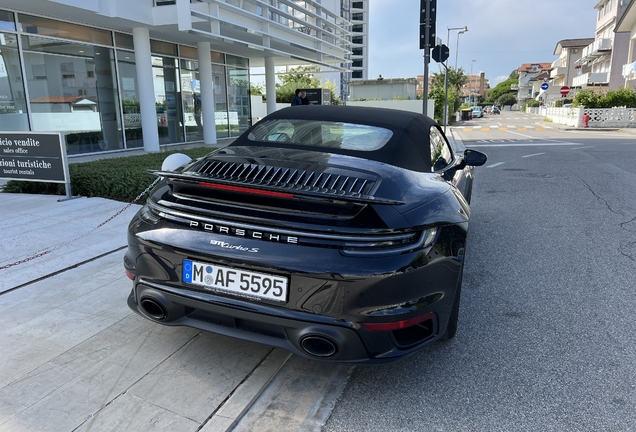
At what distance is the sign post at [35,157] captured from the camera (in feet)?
21.6

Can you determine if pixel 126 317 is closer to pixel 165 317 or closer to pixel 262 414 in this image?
pixel 165 317

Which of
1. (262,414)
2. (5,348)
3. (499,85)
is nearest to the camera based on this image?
(262,414)

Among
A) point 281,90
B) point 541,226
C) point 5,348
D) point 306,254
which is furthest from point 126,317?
point 281,90

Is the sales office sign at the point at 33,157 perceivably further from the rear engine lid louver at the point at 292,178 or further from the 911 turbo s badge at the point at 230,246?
the 911 turbo s badge at the point at 230,246

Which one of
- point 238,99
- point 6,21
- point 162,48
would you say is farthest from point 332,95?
point 6,21

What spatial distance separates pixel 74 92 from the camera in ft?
39.5

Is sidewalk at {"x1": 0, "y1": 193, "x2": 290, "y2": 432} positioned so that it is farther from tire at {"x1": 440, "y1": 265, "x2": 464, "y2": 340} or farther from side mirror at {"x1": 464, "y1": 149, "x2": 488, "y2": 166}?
side mirror at {"x1": 464, "y1": 149, "x2": 488, "y2": 166}

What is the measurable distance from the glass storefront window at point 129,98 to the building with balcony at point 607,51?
4273 centimetres

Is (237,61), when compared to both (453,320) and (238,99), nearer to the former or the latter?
(238,99)

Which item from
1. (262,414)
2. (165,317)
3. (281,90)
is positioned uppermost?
(281,90)

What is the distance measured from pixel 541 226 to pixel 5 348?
5.62m

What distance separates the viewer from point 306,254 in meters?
2.11

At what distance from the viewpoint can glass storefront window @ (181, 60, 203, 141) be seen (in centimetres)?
1619

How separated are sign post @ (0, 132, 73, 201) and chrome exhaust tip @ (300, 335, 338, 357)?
19.1ft
